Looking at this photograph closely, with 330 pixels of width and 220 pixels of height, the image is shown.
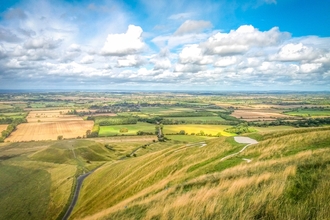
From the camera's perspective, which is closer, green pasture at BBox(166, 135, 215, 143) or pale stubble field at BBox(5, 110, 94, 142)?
green pasture at BBox(166, 135, 215, 143)

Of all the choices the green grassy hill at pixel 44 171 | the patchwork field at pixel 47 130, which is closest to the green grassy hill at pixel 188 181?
the green grassy hill at pixel 44 171


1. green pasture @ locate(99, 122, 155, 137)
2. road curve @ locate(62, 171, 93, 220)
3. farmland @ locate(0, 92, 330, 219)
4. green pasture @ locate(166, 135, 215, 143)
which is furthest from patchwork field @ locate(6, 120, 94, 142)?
road curve @ locate(62, 171, 93, 220)

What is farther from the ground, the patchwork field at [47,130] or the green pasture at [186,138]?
the green pasture at [186,138]

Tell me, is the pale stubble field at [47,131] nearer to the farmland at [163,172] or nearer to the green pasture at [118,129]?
the farmland at [163,172]

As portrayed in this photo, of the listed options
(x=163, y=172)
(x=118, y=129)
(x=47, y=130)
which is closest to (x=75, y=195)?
(x=163, y=172)

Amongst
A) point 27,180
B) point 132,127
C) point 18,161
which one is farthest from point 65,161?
point 132,127

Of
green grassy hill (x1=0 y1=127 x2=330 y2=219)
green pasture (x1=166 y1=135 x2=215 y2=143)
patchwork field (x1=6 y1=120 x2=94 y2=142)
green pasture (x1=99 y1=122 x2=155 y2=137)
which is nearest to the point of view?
green grassy hill (x1=0 y1=127 x2=330 y2=219)

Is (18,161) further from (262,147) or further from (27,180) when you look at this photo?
(262,147)

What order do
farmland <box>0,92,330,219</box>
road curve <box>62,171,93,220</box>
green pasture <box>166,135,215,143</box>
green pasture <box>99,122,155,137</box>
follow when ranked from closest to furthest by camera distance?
farmland <box>0,92,330,219</box>, road curve <box>62,171,93,220</box>, green pasture <box>166,135,215,143</box>, green pasture <box>99,122,155,137</box>

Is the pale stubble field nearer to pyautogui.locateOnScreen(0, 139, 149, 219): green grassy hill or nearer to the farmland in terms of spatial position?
the farmland
